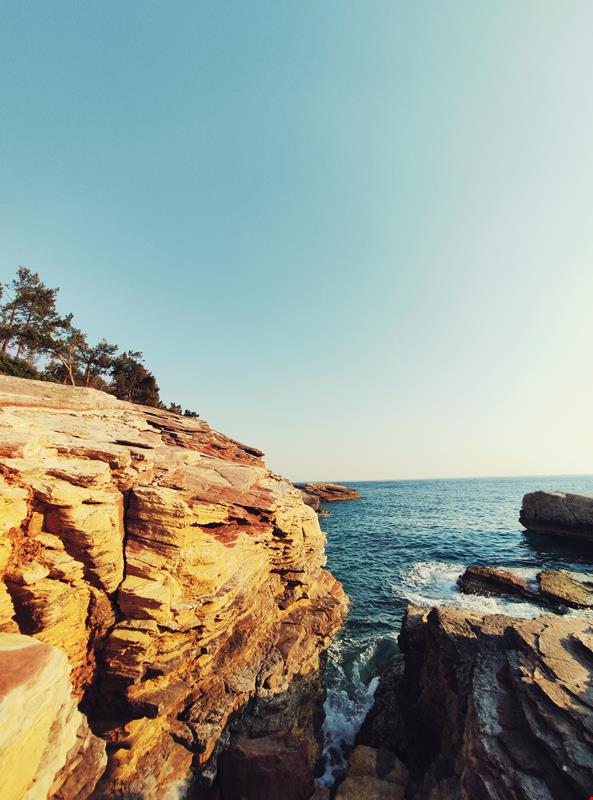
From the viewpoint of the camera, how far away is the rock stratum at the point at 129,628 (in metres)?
7.60

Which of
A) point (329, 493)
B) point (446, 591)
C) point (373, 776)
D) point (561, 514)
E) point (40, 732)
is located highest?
point (40, 732)

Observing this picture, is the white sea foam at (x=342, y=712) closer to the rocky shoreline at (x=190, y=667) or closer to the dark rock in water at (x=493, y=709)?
the rocky shoreline at (x=190, y=667)

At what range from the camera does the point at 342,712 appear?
43.8 ft

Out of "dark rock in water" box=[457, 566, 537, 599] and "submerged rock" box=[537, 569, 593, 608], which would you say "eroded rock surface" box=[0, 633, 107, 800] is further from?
"submerged rock" box=[537, 569, 593, 608]

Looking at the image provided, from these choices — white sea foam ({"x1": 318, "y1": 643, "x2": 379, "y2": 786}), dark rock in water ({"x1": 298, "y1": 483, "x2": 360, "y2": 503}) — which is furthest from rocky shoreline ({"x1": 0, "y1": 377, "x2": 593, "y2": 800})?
dark rock in water ({"x1": 298, "y1": 483, "x2": 360, "y2": 503})

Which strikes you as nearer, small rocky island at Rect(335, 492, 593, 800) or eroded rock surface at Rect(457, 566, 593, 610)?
small rocky island at Rect(335, 492, 593, 800)

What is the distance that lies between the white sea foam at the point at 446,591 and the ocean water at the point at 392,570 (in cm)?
7

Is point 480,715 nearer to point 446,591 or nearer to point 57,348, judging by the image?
point 446,591

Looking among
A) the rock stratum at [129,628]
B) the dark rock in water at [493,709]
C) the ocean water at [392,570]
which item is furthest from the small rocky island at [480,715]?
the rock stratum at [129,628]

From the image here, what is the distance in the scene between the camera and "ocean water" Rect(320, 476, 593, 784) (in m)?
14.2

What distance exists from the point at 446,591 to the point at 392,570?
592cm

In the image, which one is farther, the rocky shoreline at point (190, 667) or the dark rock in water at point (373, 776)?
the dark rock in water at point (373, 776)

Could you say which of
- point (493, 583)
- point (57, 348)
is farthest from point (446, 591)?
point (57, 348)

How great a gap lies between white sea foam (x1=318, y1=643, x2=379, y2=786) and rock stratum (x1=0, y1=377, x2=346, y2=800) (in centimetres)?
117
